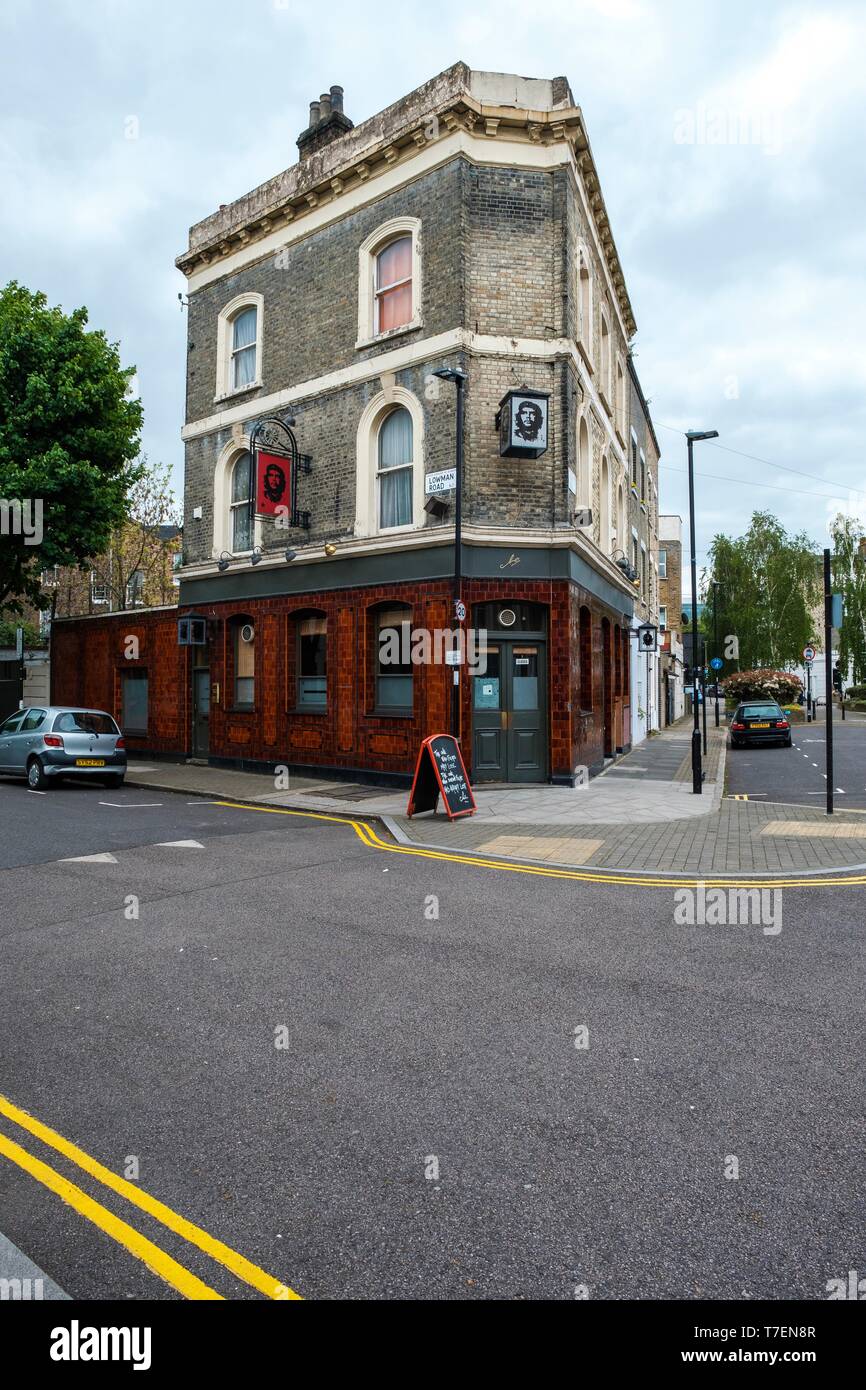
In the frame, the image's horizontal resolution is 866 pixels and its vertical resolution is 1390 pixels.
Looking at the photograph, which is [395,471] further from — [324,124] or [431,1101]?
[431,1101]

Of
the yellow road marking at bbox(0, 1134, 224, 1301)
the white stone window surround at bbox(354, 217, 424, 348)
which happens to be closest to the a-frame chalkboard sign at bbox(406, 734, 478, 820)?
the white stone window surround at bbox(354, 217, 424, 348)

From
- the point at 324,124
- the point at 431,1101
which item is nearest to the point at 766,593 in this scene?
the point at 324,124

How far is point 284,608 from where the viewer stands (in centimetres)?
1803

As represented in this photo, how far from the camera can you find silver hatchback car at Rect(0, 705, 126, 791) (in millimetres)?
16000

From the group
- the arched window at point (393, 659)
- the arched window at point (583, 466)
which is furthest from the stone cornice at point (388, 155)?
the arched window at point (393, 659)

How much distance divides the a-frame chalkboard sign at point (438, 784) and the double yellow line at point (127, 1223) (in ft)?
28.7

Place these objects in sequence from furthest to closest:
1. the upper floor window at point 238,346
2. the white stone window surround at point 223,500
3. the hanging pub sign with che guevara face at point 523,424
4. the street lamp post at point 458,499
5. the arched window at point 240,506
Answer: the white stone window surround at point 223,500
the arched window at point 240,506
the upper floor window at point 238,346
the hanging pub sign with che guevara face at point 523,424
the street lamp post at point 458,499

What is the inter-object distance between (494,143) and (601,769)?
12.7 meters

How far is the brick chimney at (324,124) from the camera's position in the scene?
1864cm

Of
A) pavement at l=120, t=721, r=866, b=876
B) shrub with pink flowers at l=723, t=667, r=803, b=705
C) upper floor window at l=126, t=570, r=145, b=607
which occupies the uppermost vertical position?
upper floor window at l=126, t=570, r=145, b=607

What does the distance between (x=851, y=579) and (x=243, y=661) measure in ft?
174

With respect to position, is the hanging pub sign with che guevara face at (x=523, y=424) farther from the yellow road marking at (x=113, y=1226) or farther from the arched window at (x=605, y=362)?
the yellow road marking at (x=113, y=1226)

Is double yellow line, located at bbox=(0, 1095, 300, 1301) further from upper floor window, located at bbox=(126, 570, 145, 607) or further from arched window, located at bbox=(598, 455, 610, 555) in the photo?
upper floor window, located at bbox=(126, 570, 145, 607)

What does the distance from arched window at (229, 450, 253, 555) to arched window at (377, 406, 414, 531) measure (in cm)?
418
